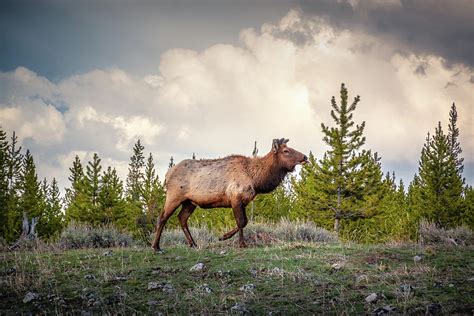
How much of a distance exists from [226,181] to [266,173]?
1.20 m

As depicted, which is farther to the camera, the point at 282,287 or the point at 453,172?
the point at 453,172

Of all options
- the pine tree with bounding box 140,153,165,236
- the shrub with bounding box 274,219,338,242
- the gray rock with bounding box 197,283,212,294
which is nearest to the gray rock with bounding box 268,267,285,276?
the gray rock with bounding box 197,283,212,294

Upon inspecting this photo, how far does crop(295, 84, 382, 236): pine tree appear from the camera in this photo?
28.5m

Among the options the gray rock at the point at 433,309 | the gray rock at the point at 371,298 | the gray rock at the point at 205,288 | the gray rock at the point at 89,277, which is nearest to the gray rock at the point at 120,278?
the gray rock at the point at 89,277

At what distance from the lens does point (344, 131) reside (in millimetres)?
29609

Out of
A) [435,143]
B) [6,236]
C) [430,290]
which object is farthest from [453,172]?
[6,236]

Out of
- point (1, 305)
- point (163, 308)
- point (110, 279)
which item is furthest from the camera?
point (110, 279)

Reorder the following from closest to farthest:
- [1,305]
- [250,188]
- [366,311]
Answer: [366,311] < [1,305] < [250,188]

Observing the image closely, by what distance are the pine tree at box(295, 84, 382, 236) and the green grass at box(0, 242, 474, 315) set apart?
1968 cm

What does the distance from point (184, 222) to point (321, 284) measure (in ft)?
20.4

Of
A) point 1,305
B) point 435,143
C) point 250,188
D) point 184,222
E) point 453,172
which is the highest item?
point 435,143

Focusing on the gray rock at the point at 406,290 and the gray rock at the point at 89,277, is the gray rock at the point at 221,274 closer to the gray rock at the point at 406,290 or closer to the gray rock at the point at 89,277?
the gray rock at the point at 89,277

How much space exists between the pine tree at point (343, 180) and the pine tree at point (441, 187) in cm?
438

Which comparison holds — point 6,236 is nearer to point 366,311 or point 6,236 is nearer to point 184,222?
point 184,222
